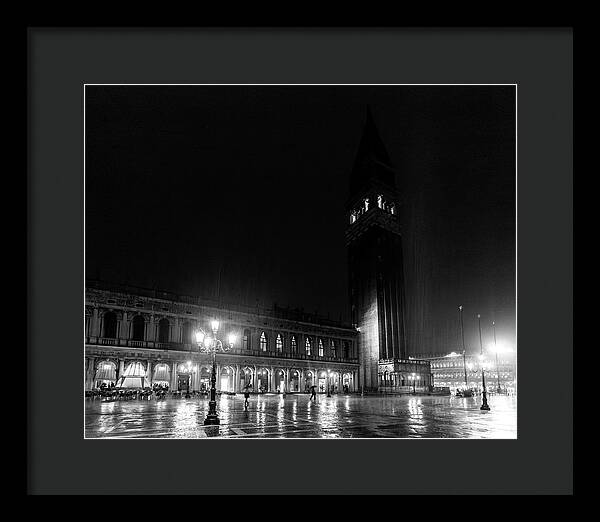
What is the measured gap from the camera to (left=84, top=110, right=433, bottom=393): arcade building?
1619 inches

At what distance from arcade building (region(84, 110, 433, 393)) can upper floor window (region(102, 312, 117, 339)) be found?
0.08 m

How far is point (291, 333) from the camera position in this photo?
55875 millimetres

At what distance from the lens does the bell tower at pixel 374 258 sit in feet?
209

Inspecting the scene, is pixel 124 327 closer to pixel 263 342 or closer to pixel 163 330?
pixel 163 330

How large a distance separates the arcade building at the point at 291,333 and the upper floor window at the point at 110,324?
81 mm

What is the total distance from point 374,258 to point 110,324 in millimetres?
36720

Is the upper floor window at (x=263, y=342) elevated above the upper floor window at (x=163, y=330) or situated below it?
below

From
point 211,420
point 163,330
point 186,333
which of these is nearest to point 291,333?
point 186,333

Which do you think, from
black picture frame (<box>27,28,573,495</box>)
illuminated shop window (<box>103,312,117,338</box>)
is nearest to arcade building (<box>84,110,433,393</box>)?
illuminated shop window (<box>103,312,117,338</box>)

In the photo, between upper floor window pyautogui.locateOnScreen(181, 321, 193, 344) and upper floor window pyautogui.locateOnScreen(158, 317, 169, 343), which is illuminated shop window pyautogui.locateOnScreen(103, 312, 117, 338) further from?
upper floor window pyautogui.locateOnScreen(181, 321, 193, 344)

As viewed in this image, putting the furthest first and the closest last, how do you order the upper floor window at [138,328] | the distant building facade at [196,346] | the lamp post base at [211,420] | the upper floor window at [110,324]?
the upper floor window at [138,328], the upper floor window at [110,324], the distant building facade at [196,346], the lamp post base at [211,420]
